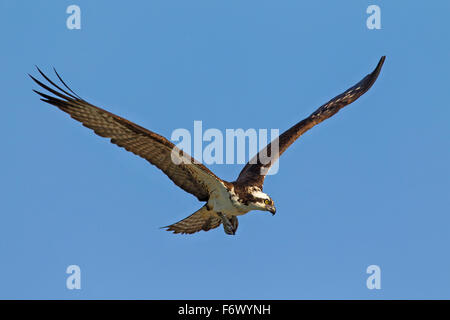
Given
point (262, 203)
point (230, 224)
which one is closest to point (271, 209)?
point (262, 203)

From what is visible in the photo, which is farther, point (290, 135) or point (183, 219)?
point (290, 135)

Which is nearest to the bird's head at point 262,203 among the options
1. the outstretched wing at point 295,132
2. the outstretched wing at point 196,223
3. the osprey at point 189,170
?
the osprey at point 189,170

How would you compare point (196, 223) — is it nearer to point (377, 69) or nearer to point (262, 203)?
point (262, 203)

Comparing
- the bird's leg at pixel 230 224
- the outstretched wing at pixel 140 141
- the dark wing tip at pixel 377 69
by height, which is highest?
the dark wing tip at pixel 377 69

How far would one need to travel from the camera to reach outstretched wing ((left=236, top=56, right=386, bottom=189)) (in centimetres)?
1266

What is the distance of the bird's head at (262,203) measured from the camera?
11.4 meters

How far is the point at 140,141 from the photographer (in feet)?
35.6

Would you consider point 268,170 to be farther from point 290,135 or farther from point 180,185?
point 180,185

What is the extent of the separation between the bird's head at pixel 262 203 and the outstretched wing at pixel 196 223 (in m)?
0.84

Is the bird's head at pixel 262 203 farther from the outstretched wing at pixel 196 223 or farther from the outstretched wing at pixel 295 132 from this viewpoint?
the outstretched wing at pixel 196 223

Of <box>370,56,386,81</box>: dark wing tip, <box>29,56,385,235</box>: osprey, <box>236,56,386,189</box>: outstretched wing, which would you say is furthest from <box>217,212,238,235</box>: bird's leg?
<box>370,56,386,81</box>: dark wing tip
